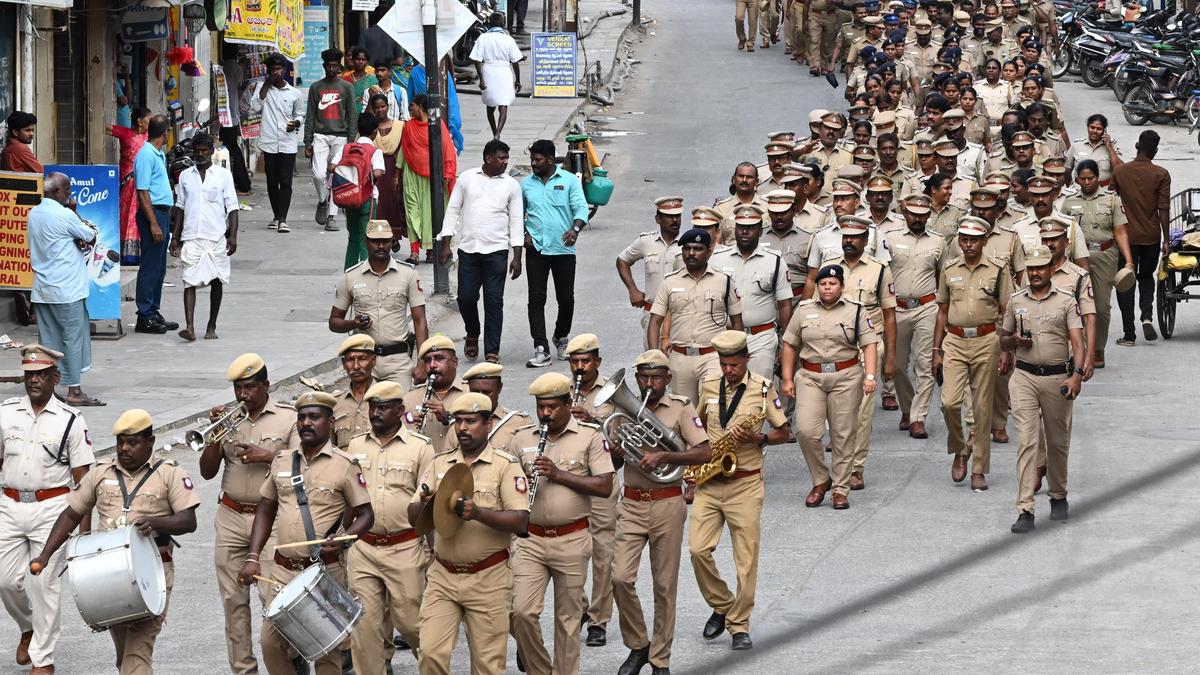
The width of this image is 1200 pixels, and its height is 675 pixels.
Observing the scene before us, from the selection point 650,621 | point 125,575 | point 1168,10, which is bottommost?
point 650,621

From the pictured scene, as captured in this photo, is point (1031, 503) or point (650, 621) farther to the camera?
point (1031, 503)

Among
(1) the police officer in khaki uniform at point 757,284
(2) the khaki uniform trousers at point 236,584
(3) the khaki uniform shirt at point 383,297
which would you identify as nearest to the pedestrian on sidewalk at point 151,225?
(3) the khaki uniform shirt at point 383,297

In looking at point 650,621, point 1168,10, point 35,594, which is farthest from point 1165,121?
point 35,594

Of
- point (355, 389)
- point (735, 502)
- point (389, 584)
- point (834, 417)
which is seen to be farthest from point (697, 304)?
point (389, 584)

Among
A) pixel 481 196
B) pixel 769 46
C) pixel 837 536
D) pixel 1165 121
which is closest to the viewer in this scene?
pixel 837 536

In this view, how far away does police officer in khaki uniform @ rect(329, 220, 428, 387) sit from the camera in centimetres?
1379

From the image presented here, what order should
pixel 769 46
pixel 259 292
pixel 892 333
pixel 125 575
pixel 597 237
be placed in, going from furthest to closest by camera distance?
pixel 769 46, pixel 597 237, pixel 259 292, pixel 892 333, pixel 125 575

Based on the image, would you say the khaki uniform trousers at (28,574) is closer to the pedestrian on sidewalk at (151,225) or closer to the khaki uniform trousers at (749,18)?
the pedestrian on sidewalk at (151,225)

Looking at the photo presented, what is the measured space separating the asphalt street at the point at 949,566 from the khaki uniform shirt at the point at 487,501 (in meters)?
1.54

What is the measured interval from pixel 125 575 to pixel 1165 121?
87.6 feet

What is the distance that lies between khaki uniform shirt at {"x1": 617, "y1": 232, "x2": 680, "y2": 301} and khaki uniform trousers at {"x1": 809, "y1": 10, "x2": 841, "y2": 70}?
21.4 metres

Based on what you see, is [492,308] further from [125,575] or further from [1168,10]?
[1168,10]

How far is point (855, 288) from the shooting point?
1457cm

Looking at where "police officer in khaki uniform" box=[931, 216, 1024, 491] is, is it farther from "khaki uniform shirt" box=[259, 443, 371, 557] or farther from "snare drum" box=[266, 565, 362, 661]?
"snare drum" box=[266, 565, 362, 661]
